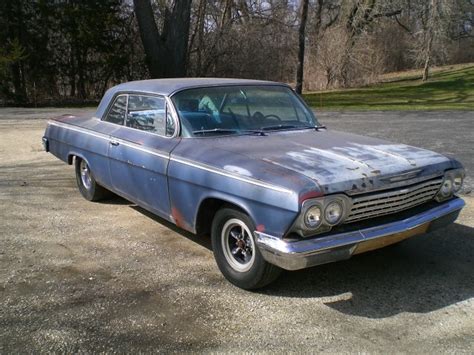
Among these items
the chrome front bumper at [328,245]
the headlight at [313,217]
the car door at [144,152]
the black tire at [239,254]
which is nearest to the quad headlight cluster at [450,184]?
the chrome front bumper at [328,245]

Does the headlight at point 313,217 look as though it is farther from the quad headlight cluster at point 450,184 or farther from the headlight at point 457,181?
the headlight at point 457,181

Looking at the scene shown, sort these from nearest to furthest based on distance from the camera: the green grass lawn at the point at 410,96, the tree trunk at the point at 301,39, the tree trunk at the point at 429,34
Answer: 1. the green grass lawn at the point at 410,96
2. the tree trunk at the point at 301,39
3. the tree trunk at the point at 429,34

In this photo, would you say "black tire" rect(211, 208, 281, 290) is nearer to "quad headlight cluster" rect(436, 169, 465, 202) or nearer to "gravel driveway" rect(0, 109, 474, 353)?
"gravel driveway" rect(0, 109, 474, 353)

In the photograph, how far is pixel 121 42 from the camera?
2230cm

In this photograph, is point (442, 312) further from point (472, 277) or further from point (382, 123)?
point (382, 123)

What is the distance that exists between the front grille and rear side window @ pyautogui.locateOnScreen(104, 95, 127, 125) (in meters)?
2.91

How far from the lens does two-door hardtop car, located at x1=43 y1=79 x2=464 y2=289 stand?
3355 millimetres

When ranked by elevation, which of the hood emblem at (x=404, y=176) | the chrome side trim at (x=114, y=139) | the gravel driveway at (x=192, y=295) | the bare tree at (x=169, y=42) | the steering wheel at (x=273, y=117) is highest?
the bare tree at (x=169, y=42)

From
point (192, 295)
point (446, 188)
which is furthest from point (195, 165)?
point (446, 188)

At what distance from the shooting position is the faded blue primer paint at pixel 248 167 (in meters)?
3.38

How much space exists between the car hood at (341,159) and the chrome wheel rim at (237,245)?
1.66 ft

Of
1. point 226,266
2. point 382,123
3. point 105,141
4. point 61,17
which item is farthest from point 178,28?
point 226,266

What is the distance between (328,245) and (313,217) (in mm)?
213

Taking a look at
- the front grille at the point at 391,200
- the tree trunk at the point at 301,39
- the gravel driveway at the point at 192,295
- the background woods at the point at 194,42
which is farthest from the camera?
the tree trunk at the point at 301,39
